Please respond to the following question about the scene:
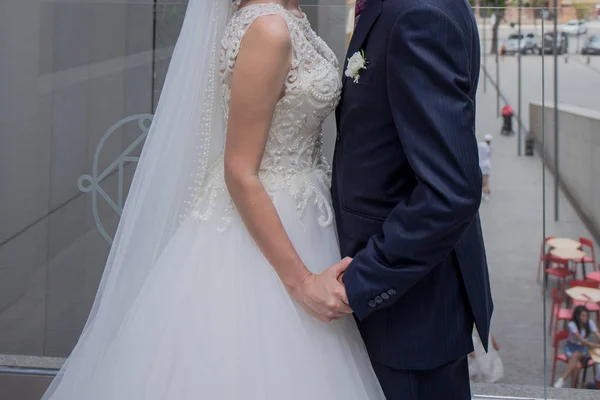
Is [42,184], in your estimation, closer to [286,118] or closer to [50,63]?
[50,63]

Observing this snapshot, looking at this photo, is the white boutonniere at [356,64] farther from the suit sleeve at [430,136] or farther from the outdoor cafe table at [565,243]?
the outdoor cafe table at [565,243]

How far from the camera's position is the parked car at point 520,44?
328 centimetres

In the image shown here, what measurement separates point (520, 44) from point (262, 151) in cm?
204

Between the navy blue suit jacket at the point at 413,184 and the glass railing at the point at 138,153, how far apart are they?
1.66 m

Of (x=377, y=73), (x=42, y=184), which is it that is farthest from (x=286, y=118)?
(x=42, y=184)

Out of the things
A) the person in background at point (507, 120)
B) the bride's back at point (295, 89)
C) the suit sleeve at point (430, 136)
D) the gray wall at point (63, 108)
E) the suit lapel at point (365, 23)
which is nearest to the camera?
the suit sleeve at point (430, 136)

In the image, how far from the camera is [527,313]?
11.6ft

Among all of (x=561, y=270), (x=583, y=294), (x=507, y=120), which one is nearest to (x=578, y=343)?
(x=583, y=294)

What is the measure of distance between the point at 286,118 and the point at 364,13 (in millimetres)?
287

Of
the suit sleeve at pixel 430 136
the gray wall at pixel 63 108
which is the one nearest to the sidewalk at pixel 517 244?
the gray wall at pixel 63 108

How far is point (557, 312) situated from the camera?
349 cm

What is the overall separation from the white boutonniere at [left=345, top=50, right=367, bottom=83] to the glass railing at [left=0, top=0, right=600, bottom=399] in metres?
1.68

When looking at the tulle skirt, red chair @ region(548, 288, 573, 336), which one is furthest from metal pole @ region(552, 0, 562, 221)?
the tulle skirt

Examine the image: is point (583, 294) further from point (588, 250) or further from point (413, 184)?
point (413, 184)
